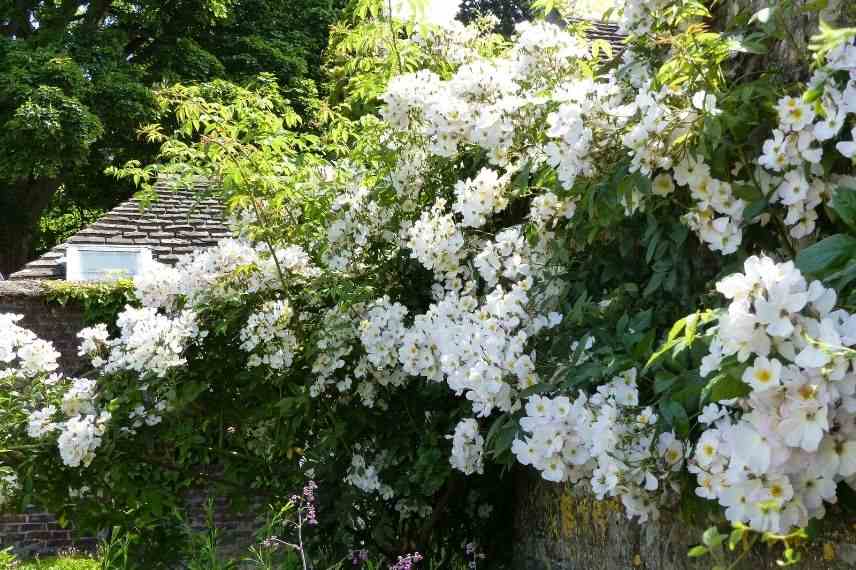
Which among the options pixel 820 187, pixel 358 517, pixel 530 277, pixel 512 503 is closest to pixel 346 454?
pixel 358 517

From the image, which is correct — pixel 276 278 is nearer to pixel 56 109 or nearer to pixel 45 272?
pixel 45 272

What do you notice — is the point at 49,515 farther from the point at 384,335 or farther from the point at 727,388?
the point at 727,388

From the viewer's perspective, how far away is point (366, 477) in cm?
351

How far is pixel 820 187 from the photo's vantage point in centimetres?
191

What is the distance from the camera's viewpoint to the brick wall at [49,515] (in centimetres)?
832

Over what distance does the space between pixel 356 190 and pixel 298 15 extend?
1236 cm

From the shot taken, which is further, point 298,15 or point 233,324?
point 298,15

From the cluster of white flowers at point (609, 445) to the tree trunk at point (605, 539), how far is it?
0.30 meters

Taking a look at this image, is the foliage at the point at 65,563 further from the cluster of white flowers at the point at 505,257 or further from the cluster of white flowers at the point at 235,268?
the cluster of white flowers at the point at 505,257

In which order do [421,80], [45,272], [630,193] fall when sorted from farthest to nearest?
[45,272] < [421,80] < [630,193]

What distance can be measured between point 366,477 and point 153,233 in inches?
269

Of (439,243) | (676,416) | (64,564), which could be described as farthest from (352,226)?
(64,564)

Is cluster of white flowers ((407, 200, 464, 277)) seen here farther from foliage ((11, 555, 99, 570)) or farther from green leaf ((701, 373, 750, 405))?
foliage ((11, 555, 99, 570))

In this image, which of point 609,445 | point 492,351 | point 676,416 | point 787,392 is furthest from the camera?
point 492,351
